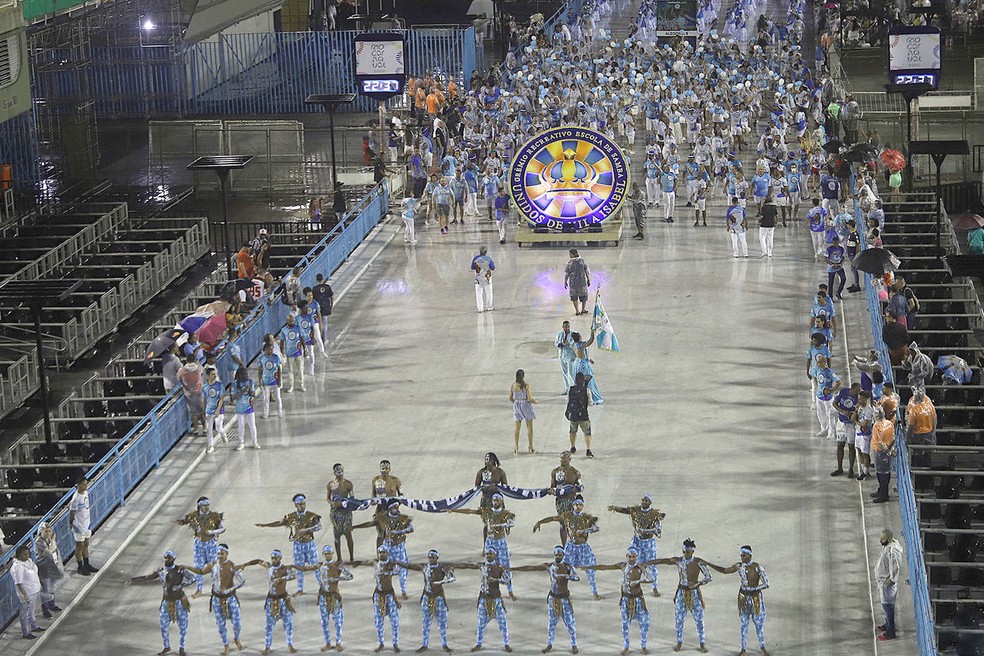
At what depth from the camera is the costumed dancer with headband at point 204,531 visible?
2320 centimetres

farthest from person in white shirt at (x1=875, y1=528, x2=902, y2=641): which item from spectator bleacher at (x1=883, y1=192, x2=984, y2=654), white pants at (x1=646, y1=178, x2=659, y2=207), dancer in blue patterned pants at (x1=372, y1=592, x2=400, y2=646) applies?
white pants at (x1=646, y1=178, x2=659, y2=207)

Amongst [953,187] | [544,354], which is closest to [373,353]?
[544,354]

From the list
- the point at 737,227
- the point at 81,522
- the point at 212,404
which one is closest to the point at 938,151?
the point at 737,227

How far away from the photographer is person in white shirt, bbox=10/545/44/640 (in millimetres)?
22500

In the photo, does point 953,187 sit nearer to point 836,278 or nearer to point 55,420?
point 836,278

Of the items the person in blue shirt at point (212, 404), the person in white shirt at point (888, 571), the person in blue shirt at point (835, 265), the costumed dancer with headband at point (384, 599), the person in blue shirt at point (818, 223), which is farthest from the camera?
the person in blue shirt at point (818, 223)

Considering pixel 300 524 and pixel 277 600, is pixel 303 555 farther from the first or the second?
pixel 277 600

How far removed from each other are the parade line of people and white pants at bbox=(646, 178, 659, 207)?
73.9 feet

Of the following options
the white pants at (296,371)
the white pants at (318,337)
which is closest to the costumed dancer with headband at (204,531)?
the white pants at (296,371)

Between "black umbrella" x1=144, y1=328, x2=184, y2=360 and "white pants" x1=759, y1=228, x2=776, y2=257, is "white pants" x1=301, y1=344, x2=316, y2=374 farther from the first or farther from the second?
"white pants" x1=759, y1=228, x2=776, y2=257

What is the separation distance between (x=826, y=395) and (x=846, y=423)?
1442mm

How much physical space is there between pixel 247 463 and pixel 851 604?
1067 cm

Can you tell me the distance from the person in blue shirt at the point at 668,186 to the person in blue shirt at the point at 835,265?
25.4 feet

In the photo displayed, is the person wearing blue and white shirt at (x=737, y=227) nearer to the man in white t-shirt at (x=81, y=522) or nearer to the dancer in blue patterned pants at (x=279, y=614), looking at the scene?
the man in white t-shirt at (x=81, y=522)
